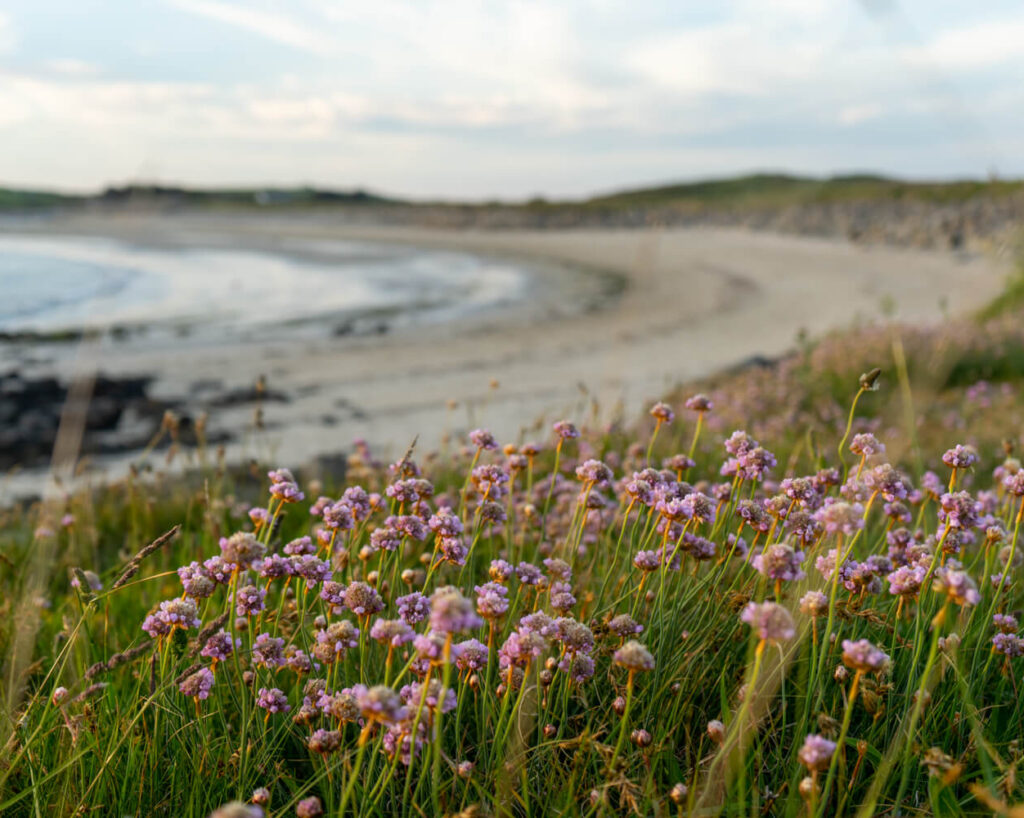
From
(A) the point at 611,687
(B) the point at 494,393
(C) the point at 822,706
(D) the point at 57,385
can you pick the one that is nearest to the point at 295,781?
(A) the point at 611,687

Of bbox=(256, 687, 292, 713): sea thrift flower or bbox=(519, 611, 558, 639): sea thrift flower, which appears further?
bbox=(256, 687, 292, 713): sea thrift flower

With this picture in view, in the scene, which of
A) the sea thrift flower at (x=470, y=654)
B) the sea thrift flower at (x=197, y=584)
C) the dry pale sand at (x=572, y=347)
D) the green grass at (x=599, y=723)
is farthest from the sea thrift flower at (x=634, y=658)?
the dry pale sand at (x=572, y=347)

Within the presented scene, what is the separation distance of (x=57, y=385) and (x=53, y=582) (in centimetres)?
866

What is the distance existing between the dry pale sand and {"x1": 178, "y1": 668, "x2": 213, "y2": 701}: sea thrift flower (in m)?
3.27

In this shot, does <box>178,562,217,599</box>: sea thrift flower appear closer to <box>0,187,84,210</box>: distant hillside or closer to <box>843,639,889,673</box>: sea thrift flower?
<box>843,639,889,673</box>: sea thrift flower

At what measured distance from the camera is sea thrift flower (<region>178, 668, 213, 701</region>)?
2.25m

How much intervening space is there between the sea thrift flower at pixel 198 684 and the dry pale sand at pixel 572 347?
3271 mm

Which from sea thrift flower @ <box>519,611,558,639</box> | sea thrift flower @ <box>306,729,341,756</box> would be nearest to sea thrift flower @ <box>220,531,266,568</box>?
sea thrift flower @ <box>306,729,341,756</box>

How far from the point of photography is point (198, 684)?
227 cm

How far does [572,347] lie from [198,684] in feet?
46.9

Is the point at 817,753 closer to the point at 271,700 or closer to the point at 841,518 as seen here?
the point at 841,518

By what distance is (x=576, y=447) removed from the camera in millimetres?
6664

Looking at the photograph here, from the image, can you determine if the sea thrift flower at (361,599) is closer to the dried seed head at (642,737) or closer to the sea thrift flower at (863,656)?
the dried seed head at (642,737)

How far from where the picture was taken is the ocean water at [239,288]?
18750 mm
